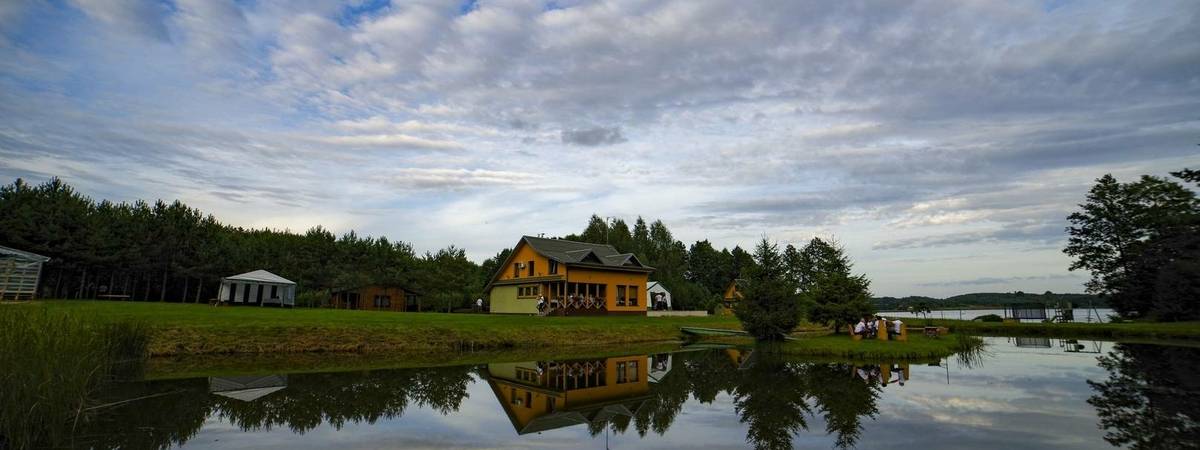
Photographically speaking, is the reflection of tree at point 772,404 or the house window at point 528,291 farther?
the house window at point 528,291

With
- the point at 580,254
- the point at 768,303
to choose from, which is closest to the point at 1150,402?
the point at 768,303

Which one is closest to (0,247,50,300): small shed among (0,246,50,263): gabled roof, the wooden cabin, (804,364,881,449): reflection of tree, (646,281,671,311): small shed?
(0,246,50,263): gabled roof

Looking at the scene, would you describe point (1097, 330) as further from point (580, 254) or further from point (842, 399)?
point (842, 399)

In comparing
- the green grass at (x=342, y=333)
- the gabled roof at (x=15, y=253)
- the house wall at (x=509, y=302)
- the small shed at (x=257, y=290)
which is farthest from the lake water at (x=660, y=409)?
the small shed at (x=257, y=290)

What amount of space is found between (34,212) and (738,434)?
2102 inches

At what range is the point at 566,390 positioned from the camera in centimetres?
1379

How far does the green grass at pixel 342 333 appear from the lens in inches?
799

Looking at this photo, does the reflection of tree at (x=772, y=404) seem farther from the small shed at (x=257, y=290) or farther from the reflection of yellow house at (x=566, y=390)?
the small shed at (x=257, y=290)

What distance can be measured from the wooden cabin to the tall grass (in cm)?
4394

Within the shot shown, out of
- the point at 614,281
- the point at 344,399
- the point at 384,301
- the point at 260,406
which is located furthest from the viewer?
the point at 384,301

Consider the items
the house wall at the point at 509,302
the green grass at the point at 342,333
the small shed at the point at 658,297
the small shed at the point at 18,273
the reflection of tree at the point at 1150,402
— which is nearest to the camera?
the reflection of tree at the point at 1150,402

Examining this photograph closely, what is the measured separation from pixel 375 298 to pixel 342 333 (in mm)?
31486

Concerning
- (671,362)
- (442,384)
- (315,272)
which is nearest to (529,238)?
(315,272)

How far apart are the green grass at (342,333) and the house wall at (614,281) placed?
9380 mm
